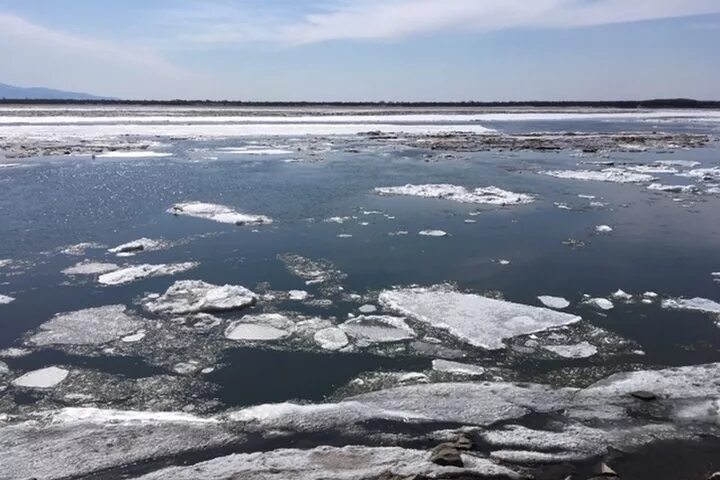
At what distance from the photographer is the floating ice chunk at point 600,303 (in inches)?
261

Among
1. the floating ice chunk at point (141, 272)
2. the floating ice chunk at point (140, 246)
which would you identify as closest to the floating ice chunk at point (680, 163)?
the floating ice chunk at point (140, 246)

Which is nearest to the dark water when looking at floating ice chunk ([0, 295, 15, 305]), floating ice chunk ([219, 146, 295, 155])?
floating ice chunk ([0, 295, 15, 305])

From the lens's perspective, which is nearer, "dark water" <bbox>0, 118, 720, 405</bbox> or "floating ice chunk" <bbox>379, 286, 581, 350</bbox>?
"dark water" <bbox>0, 118, 720, 405</bbox>

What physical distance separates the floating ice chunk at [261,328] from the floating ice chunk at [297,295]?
0.51m

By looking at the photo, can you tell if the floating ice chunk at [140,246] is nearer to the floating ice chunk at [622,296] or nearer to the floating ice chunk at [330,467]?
the floating ice chunk at [330,467]

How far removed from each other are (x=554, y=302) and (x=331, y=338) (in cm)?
263

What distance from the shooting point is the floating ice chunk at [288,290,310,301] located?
22.5 feet

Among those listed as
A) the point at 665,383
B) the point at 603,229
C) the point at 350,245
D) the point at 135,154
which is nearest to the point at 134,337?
the point at 350,245

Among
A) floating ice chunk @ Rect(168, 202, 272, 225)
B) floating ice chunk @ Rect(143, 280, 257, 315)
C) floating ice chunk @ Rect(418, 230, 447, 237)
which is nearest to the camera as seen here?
floating ice chunk @ Rect(143, 280, 257, 315)

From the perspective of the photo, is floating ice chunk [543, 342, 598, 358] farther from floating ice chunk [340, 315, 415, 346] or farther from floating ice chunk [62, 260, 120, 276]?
floating ice chunk [62, 260, 120, 276]

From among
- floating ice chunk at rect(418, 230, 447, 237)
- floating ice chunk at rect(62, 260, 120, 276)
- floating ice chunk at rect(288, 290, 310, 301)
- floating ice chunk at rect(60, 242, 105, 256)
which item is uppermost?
floating ice chunk at rect(418, 230, 447, 237)

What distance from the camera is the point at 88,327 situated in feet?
19.9

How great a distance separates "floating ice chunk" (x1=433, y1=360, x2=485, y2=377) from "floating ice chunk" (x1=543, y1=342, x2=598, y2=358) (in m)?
0.84

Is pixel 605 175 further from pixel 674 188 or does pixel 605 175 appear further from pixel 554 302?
pixel 554 302
